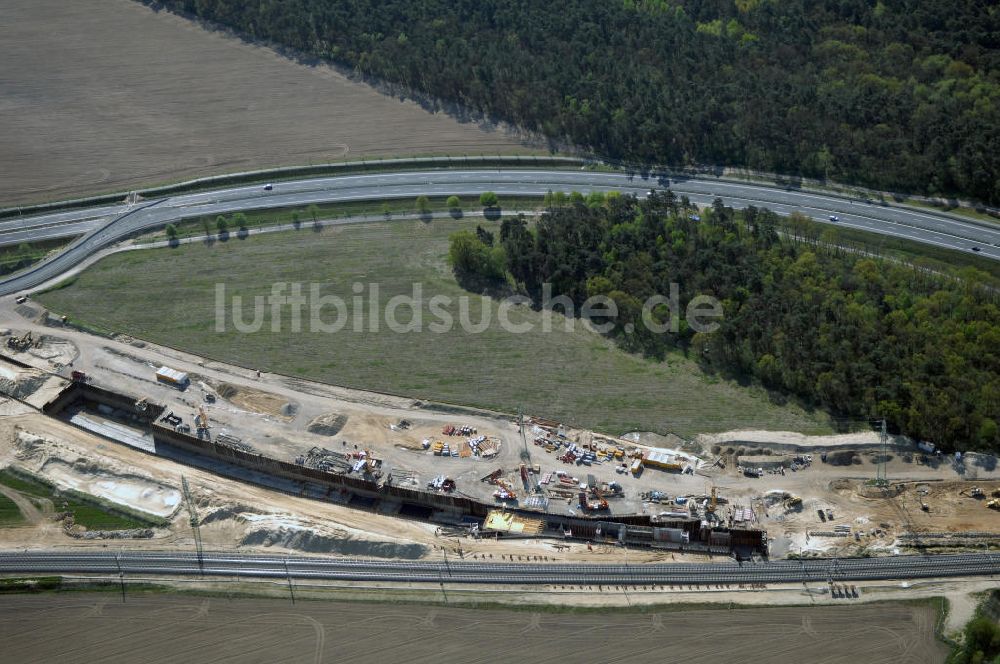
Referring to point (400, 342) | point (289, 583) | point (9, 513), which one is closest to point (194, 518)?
point (289, 583)

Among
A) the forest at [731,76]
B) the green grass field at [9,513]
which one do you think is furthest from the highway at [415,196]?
the green grass field at [9,513]

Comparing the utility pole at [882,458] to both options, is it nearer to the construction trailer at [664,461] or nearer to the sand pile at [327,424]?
the construction trailer at [664,461]

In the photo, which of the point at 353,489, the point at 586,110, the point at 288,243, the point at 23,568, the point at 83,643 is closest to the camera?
the point at 83,643

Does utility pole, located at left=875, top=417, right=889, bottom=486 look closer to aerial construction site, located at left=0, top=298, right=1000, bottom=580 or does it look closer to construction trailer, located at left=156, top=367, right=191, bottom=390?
aerial construction site, located at left=0, top=298, right=1000, bottom=580

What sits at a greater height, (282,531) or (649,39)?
(649,39)

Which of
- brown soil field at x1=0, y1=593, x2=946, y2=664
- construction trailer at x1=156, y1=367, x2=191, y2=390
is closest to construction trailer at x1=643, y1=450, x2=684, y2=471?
brown soil field at x1=0, y1=593, x2=946, y2=664

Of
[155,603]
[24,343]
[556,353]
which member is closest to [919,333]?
[556,353]

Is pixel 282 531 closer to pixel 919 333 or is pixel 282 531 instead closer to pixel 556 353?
pixel 556 353

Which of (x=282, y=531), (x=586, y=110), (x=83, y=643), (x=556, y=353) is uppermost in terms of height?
(x=586, y=110)
